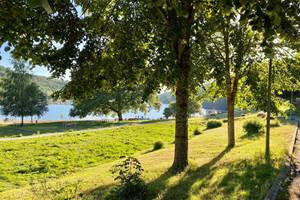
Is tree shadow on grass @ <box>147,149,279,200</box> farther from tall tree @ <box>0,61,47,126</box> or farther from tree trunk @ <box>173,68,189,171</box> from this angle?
tall tree @ <box>0,61,47,126</box>

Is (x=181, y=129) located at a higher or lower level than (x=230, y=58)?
lower

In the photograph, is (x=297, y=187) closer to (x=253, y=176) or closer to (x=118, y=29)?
(x=253, y=176)

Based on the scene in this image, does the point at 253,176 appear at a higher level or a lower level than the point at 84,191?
higher

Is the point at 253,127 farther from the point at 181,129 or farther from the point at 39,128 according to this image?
the point at 39,128

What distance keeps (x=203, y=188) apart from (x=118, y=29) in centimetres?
510

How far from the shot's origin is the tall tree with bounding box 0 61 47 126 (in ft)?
181

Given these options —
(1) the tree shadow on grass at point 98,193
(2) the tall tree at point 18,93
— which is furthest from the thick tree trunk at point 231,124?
(2) the tall tree at point 18,93

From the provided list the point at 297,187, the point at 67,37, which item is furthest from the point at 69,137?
the point at 297,187

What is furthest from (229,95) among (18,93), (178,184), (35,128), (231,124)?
(18,93)

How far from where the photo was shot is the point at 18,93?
180 feet

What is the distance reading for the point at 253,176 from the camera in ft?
28.8

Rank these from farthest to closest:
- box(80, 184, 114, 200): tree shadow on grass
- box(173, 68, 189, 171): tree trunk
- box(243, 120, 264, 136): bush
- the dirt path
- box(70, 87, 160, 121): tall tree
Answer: box(70, 87, 160, 121): tall tree < box(243, 120, 264, 136): bush < box(173, 68, 189, 171): tree trunk < box(80, 184, 114, 200): tree shadow on grass < the dirt path

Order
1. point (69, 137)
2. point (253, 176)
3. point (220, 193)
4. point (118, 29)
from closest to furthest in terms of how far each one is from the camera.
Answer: point (220, 193), point (253, 176), point (118, 29), point (69, 137)

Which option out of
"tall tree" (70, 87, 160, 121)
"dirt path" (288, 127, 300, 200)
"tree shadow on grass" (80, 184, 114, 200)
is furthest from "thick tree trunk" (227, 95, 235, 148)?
"tall tree" (70, 87, 160, 121)
